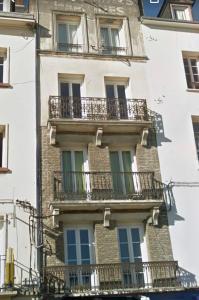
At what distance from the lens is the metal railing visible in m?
13.5

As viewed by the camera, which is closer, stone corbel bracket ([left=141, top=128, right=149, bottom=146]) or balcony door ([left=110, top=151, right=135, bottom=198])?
balcony door ([left=110, top=151, right=135, bottom=198])

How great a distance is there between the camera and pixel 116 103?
A: 56.6ft

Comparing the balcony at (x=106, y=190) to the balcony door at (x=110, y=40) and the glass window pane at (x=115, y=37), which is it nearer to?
the balcony door at (x=110, y=40)

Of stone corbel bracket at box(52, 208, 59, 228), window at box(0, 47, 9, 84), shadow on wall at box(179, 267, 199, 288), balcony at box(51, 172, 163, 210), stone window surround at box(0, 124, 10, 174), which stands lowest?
shadow on wall at box(179, 267, 199, 288)

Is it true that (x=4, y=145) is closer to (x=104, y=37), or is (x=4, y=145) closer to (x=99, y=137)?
(x=99, y=137)

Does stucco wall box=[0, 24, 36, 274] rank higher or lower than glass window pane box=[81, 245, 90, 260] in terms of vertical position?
higher

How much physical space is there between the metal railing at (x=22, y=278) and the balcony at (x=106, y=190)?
2173 mm

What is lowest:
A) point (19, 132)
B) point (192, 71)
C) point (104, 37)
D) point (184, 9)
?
point (19, 132)

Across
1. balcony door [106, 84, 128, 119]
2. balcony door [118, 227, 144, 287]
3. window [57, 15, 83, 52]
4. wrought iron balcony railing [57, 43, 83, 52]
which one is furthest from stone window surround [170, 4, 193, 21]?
balcony door [118, 227, 144, 287]

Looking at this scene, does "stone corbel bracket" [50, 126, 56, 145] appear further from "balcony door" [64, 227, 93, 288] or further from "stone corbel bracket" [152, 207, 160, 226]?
"stone corbel bracket" [152, 207, 160, 226]

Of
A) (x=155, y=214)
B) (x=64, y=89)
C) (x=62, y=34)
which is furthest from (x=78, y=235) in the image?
(x=62, y=34)

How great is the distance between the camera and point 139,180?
1611 centimetres

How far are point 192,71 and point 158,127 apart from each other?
373cm

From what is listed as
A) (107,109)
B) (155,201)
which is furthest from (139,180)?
(107,109)
